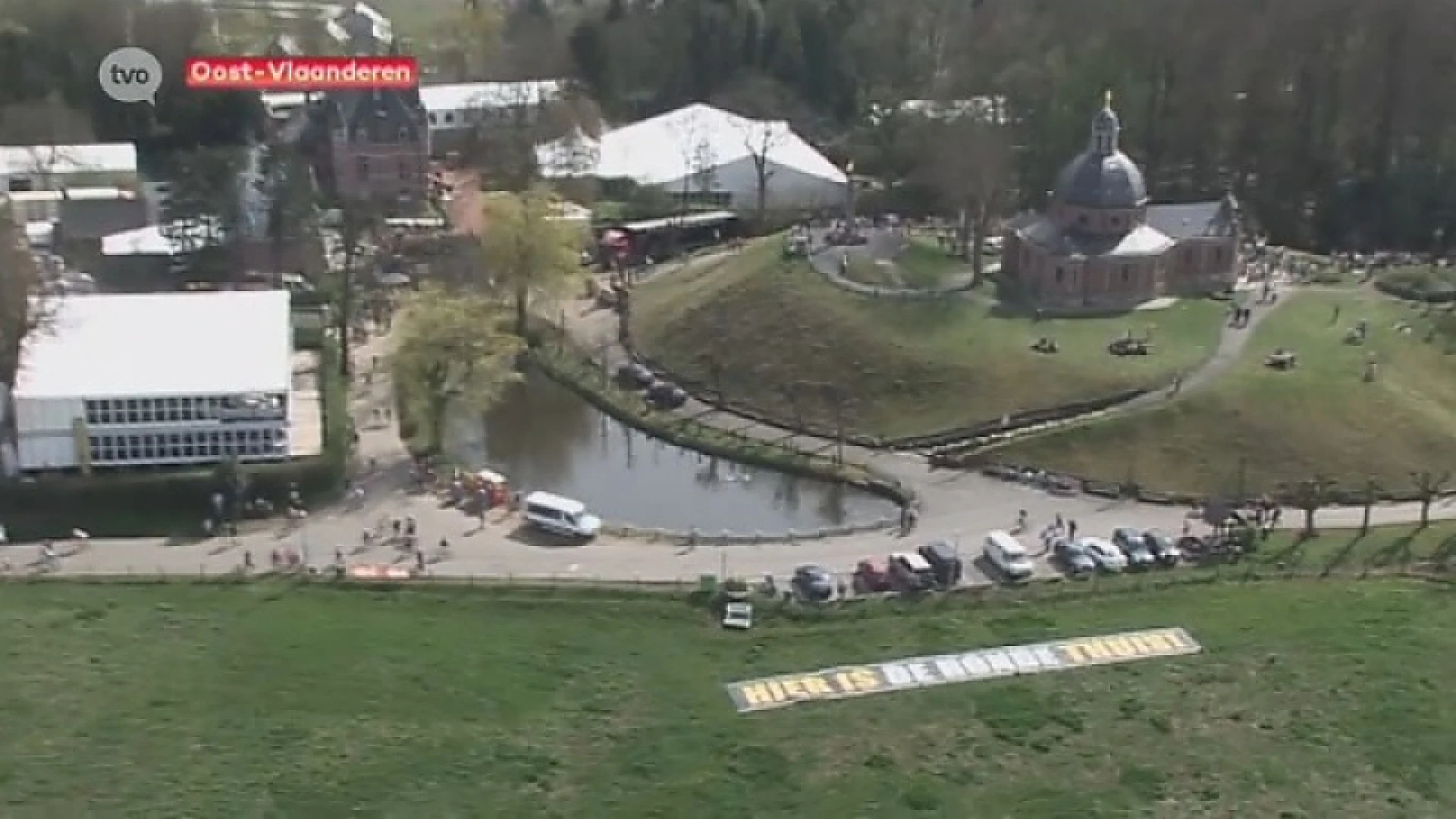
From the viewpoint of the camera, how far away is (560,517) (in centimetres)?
3956

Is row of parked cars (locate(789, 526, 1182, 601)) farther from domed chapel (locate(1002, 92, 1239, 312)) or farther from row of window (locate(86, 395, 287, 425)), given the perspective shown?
row of window (locate(86, 395, 287, 425))

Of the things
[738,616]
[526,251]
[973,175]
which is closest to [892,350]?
[973,175]

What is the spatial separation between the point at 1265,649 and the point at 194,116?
5369cm

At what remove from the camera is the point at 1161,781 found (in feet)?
100

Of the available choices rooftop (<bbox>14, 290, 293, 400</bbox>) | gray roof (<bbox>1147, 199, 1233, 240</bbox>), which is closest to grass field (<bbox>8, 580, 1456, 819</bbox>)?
rooftop (<bbox>14, 290, 293, 400</bbox>)

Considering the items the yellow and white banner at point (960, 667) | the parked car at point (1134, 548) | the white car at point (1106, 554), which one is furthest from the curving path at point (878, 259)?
the yellow and white banner at point (960, 667)

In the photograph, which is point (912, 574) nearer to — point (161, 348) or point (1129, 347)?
point (1129, 347)

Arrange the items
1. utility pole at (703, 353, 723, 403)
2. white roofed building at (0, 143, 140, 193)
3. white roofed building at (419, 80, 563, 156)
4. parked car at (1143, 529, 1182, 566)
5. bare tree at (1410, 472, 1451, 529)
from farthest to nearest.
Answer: white roofed building at (419, 80, 563, 156) < white roofed building at (0, 143, 140, 193) < utility pole at (703, 353, 723, 403) < bare tree at (1410, 472, 1451, 529) < parked car at (1143, 529, 1182, 566)

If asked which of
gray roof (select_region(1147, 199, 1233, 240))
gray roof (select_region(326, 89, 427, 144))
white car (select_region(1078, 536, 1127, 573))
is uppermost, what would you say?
gray roof (select_region(326, 89, 427, 144))

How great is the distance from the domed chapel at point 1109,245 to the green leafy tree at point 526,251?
46.8 ft

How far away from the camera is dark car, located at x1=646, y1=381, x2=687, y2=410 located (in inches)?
1941

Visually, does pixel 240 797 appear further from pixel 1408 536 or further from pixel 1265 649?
pixel 1408 536

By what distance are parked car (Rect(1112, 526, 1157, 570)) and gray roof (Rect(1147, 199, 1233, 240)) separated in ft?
56.0

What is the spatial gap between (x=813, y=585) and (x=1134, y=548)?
25.5ft
